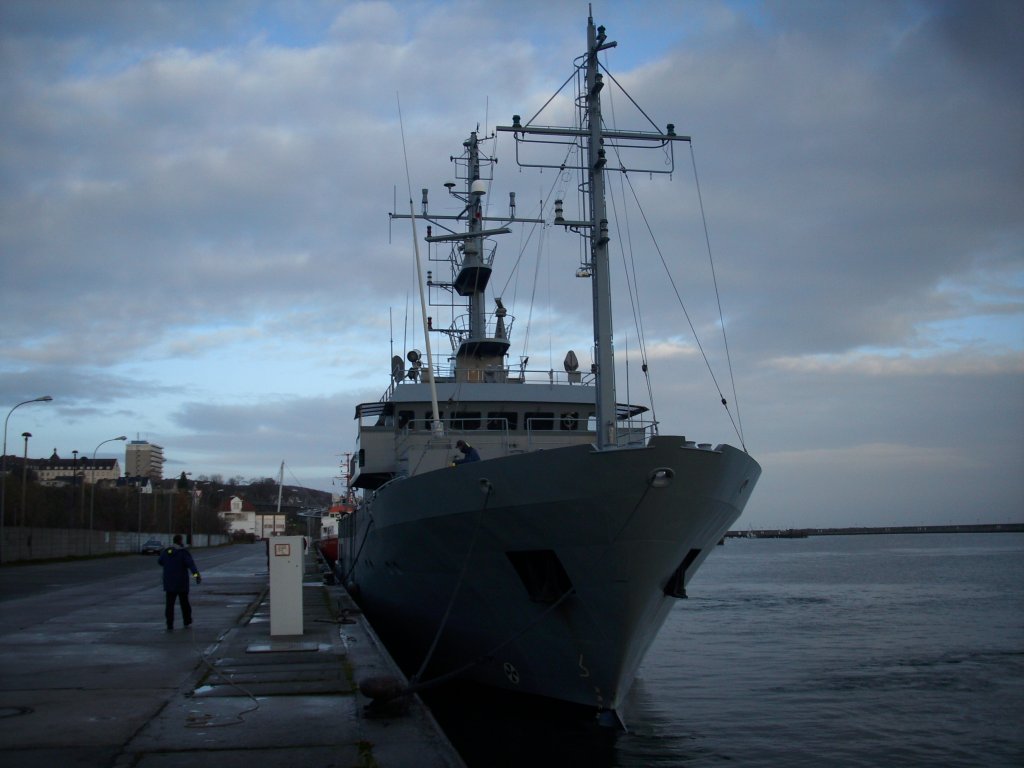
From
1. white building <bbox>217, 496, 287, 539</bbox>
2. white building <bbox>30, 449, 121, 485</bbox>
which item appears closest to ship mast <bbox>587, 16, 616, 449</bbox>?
white building <bbox>217, 496, 287, 539</bbox>

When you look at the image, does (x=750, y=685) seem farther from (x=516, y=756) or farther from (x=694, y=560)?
(x=516, y=756)

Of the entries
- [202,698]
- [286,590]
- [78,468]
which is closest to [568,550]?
[286,590]

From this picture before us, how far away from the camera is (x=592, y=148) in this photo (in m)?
12.2

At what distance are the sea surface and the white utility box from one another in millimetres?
2471

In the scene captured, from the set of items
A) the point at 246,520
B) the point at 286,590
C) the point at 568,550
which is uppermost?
the point at 246,520

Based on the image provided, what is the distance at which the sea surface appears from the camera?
1108cm

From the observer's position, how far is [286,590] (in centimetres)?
1164

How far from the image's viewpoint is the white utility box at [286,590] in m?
11.6

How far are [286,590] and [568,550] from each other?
160 inches

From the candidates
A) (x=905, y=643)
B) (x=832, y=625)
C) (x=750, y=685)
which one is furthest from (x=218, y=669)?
(x=832, y=625)

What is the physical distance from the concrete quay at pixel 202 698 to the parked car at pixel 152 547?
4579 centimetres

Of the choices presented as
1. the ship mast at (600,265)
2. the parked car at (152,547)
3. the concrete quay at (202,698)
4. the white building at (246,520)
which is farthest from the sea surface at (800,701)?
the white building at (246,520)

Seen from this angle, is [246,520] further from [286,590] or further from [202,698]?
[202,698]

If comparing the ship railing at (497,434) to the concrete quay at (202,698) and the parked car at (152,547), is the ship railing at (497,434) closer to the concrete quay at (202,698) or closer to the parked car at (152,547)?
the concrete quay at (202,698)
